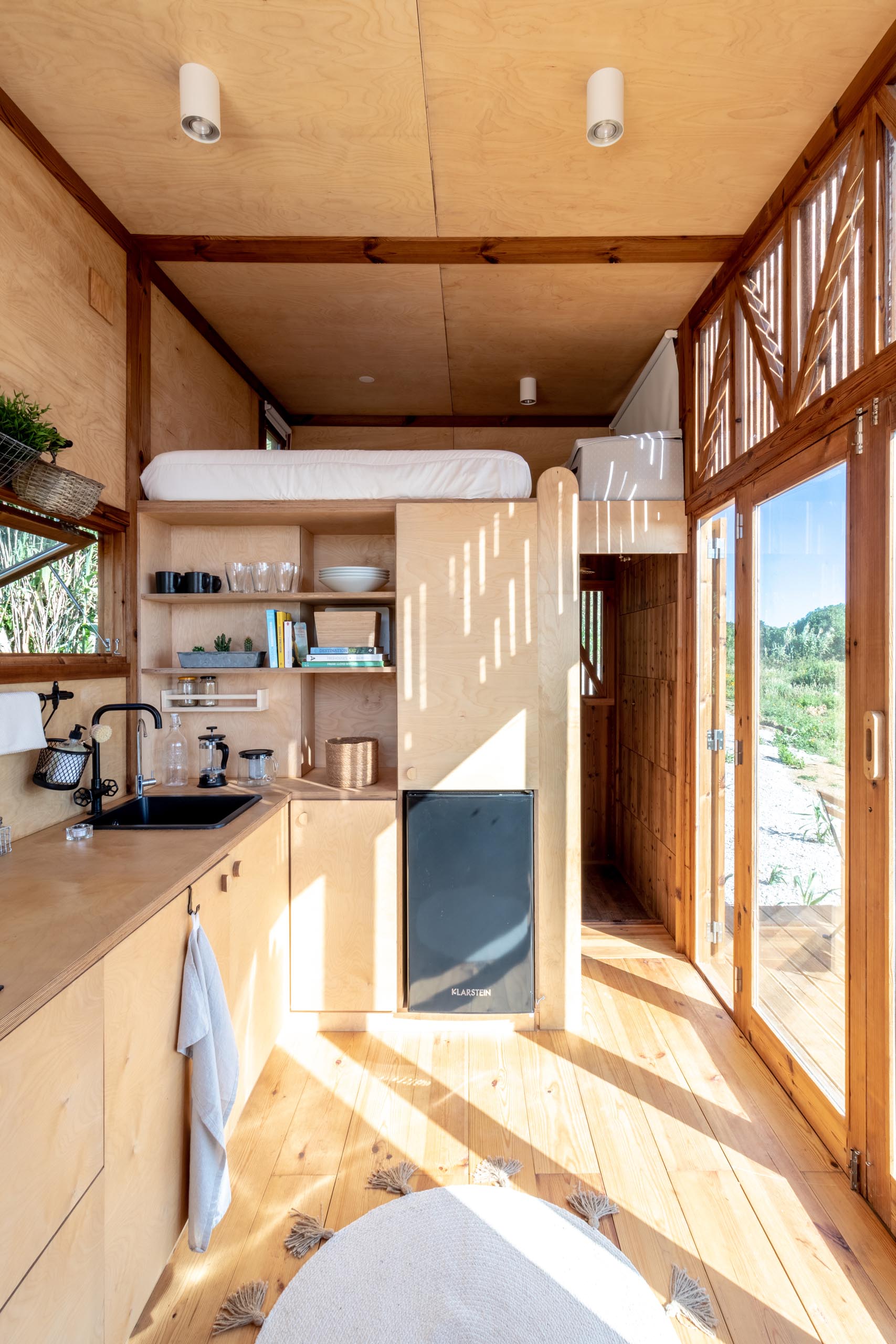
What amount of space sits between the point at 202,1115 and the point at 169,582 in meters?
1.90

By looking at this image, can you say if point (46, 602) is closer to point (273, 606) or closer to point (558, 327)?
point (273, 606)

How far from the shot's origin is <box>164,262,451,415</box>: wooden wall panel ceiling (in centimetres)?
290

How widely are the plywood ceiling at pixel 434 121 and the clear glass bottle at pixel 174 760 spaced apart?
1911mm

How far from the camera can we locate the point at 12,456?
5.73 ft

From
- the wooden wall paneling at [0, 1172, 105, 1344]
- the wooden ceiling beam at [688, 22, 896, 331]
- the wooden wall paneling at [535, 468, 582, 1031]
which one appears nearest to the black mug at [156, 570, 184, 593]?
the wooden wall paneling at [535, 468, 582, 1031]

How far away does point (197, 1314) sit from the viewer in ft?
5.07

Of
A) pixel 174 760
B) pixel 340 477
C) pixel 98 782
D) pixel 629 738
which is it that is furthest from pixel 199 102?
pixel 629 738

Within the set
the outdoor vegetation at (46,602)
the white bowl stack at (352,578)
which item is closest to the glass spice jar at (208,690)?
the outdoor vegetation at (46,602)

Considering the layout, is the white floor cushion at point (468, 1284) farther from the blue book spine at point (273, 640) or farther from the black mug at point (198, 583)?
the black mug at point (198, 583)

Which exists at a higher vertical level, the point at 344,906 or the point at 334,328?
the point at 334,328

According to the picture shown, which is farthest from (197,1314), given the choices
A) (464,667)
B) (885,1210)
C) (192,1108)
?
(464,667)

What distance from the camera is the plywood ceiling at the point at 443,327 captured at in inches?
114

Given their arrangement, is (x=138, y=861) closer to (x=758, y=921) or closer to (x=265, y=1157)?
(x=265, y=1157)

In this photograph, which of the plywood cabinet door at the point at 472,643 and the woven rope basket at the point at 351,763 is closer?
the plywood cabinet door at the point at 472,643
